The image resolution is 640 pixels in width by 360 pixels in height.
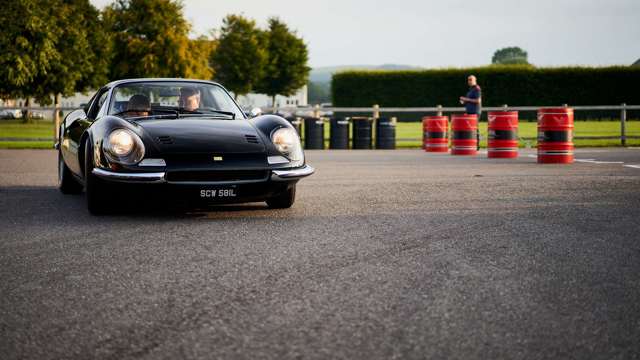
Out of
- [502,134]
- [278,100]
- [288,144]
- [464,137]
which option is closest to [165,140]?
[288,144]

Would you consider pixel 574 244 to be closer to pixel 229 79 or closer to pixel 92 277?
pixel 92 277

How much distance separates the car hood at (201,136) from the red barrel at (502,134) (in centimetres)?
979

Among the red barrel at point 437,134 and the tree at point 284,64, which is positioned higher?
the tree at point 284,64

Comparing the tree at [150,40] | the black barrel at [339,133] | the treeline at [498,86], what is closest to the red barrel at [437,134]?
the black barrel at [339,133]

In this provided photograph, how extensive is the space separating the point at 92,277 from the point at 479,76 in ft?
155

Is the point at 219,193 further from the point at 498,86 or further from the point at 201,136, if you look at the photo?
the point at 498,86

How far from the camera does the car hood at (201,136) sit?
24.4 feet

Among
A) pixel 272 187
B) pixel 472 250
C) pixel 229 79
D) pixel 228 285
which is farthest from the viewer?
pixel 229 79

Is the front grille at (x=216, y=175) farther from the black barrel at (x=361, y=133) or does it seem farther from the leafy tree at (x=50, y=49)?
the leafy tree at (x=50, y=49)

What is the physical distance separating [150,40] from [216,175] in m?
58.5

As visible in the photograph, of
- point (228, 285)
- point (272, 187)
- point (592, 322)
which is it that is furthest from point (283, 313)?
point (272, 187)

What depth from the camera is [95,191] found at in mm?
7758

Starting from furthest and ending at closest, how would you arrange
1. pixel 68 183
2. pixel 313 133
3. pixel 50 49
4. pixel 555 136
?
pixel 50 49
pixel 313 133
pixel 555 136
pixel 68 183

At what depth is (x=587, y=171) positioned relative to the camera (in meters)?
13.5
